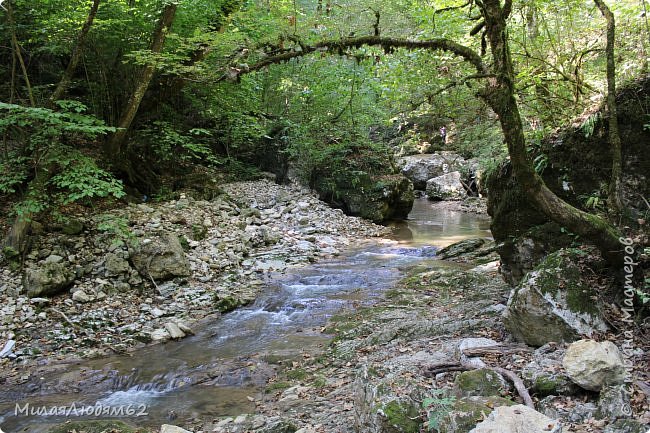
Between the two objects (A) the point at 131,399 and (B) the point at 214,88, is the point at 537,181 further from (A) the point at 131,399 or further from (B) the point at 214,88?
(B) the point at 214,88

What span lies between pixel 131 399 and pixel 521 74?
624cm

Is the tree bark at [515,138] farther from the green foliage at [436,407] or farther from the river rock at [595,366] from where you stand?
the green foliage at [436,407]

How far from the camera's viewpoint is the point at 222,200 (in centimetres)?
1320

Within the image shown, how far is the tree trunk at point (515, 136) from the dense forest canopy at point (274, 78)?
2 centimetres

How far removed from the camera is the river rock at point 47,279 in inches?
272

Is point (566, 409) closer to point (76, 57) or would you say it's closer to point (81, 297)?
point (81, 297)

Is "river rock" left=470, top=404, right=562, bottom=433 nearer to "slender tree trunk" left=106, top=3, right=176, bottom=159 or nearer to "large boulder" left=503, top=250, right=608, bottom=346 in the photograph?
"large boulder" left=503, top=250, right=608, bottom=346

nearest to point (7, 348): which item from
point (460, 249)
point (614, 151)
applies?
point (614, 151)

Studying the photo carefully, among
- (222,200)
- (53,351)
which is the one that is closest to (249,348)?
(53,351)

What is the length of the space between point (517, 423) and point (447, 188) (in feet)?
72.5

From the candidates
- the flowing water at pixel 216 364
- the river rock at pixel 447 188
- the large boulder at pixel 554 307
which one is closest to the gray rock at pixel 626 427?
the large boulder at pixel 554 307

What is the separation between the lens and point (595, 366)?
9.98 feet

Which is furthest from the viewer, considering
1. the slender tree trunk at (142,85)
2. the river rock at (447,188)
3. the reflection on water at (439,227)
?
the river rock at (447,188)

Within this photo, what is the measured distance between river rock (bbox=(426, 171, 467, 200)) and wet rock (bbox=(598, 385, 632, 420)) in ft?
68.9
